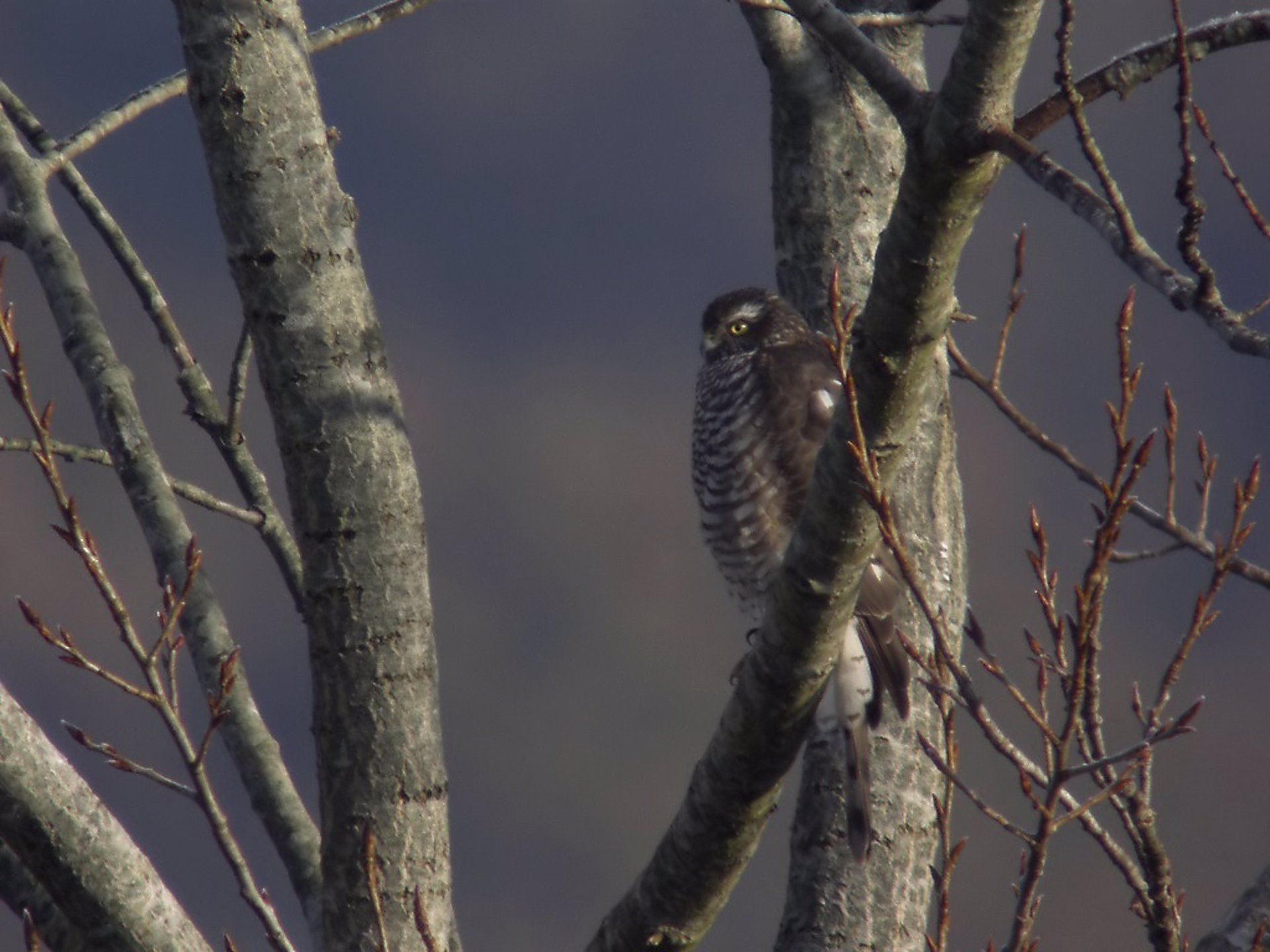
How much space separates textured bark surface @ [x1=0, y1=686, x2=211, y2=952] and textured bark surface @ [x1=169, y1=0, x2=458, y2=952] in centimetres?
39

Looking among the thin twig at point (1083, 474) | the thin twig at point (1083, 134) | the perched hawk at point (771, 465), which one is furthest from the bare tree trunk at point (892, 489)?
the thin twig at point (1083, 134)

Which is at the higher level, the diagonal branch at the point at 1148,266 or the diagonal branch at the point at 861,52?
the diagonal branch at the point at 861,52

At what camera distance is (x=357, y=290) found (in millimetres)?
2969

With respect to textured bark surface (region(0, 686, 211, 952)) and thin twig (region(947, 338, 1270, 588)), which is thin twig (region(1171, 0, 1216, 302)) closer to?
thin twig (region(947, 338, 1270, 588))

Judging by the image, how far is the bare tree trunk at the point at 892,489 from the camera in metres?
3.75

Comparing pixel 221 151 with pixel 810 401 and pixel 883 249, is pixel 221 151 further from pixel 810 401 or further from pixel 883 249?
pixel 810 401

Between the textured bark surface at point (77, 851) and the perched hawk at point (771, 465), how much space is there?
186 cm

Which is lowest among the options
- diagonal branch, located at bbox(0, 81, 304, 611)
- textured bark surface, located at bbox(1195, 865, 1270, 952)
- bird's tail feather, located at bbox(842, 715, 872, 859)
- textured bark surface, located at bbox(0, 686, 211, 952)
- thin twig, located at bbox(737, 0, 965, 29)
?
textured bark surface, located at bbox(0, 686, 211, 952)

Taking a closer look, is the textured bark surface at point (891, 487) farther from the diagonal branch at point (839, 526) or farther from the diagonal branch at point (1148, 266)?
the diagonal branch at point (1148, 266)

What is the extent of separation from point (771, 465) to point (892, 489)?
641mm

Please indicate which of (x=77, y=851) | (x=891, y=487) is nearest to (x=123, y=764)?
(x=77, y=851)

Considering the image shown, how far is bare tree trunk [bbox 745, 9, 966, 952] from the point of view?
3.75 metres

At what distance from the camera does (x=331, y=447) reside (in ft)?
9.57

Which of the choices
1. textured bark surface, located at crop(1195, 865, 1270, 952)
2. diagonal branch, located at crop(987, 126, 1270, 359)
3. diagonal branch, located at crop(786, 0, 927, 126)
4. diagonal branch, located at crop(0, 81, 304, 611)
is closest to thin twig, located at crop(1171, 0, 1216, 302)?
diagonal branch, located at crop(987, 126, 1270, 359)
